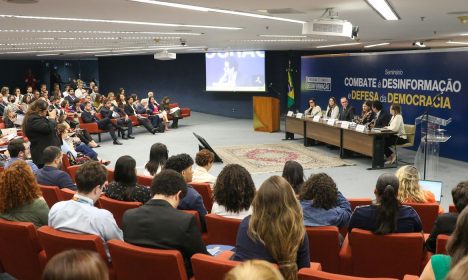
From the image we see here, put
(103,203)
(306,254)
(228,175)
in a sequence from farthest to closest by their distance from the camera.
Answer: (103,203)
(228,175)
(306,254)

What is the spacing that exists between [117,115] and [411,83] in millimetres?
8041

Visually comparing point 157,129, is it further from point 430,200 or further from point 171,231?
point 171,231

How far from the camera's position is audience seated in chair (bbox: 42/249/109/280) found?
1401mm

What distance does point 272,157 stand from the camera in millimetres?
10055

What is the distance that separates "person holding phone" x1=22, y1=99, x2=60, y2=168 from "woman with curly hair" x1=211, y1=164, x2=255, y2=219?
3.43 meters

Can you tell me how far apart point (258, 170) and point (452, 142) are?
4315 millimetres

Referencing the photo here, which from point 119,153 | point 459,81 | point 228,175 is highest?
point 459,81

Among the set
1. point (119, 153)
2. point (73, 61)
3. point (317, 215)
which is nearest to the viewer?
point (317, 215)

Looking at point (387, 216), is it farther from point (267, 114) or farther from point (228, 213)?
point (267, 114)

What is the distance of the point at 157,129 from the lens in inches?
575

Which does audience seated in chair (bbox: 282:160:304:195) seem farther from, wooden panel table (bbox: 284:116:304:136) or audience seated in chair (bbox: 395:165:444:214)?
wooden panel table (bbox: 284:116:304:136)

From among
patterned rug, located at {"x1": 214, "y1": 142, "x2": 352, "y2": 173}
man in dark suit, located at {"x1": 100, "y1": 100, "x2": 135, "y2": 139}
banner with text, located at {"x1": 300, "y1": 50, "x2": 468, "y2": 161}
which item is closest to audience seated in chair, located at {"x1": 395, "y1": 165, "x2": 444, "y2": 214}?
patterned rug, located at {"x1": 214, "y1": 142, "x2": 352, "y2": 173}

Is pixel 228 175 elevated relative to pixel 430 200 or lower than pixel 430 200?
elevated

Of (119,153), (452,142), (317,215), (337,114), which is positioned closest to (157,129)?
(119,153)
